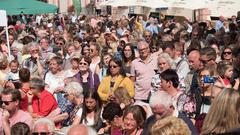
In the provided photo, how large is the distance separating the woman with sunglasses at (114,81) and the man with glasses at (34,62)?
2546mm

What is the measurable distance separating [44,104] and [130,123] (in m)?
2.33

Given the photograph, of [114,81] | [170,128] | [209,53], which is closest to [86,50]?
[114,81]

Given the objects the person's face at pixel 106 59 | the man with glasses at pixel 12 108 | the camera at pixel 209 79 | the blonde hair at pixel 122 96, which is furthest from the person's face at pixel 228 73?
the person's face at pixel 106 59

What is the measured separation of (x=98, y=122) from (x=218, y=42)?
18.5 feet

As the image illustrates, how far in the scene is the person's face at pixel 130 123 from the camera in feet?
19.3

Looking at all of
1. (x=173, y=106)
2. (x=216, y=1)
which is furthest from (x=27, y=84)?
(x=216, y=1)

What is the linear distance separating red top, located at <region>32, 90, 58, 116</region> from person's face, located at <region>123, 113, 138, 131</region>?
2.22 metres

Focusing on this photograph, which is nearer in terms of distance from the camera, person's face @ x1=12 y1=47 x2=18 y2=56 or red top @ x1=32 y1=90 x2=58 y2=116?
red top @ x1=32 y1=90 x2=58 y2=116

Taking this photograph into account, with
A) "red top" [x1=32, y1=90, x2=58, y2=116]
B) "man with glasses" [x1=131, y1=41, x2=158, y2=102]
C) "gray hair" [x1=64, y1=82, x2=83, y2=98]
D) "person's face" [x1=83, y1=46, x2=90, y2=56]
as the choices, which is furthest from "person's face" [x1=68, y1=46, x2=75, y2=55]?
"gray hair" [x1=64, y1=82, x2=83, y2=98]

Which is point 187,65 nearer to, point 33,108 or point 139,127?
point 33,108

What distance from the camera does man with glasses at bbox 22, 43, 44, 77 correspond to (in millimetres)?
11016

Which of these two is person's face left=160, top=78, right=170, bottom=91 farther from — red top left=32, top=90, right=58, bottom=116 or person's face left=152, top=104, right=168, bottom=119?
red top left=32, top=90, right=58, bottom=116

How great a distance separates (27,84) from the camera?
839 centimetres

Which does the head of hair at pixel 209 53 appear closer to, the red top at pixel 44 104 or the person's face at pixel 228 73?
the person's face at pixel 228 73
